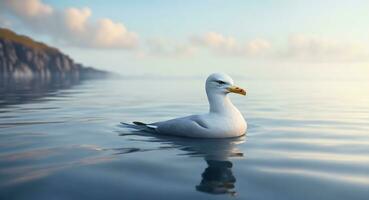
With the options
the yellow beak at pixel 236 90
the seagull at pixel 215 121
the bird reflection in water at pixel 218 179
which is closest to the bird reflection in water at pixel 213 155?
the bird reflection in water at pixel 218 179

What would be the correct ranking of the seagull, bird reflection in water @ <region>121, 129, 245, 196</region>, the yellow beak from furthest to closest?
the yellow beak → the seagull → bird reflection in water @ <region>121, 129, 245, 196</region>

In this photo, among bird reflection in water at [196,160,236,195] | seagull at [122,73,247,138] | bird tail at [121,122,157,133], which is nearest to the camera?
bird reflection in water at [196,160,236,195]

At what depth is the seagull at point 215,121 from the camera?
8.89 m

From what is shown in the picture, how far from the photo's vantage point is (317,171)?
6.07 m

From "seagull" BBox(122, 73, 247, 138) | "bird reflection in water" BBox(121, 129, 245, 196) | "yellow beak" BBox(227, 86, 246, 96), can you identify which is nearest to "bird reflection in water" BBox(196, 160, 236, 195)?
"bird reflection in water" BBox(121, 129, 245, 196)

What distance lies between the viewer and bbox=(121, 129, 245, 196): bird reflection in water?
16.8ft

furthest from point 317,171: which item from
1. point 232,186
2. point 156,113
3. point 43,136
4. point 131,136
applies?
point 156,113

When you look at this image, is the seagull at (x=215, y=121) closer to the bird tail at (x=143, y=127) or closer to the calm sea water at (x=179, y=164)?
the bird tail at (x=143, y=127)

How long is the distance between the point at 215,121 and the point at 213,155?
204 cm

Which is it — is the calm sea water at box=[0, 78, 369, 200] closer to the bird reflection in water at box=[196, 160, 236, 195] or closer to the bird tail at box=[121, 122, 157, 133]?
the bird reflection in water at box=[196, 160, 236, 195]

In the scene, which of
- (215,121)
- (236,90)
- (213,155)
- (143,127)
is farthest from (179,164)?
(143,127)

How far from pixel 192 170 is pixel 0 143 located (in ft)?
16.2

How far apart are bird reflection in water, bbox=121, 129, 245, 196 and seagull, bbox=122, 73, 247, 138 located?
0.20m

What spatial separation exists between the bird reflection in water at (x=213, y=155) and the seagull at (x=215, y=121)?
0.67 feet
